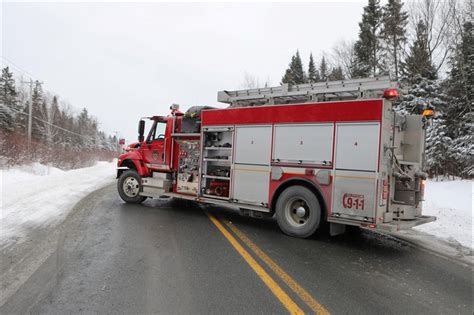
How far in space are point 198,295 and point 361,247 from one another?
362cm

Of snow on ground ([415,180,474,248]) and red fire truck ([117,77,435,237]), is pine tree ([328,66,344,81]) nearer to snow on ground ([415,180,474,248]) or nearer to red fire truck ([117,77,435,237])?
snow on ground ([415,180,474,248])

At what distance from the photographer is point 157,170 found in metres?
9.73

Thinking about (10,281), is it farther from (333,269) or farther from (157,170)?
(157,170)

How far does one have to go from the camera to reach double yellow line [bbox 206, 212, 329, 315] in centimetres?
347

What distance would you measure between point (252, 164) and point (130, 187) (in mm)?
4721

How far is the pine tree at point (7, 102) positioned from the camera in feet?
103

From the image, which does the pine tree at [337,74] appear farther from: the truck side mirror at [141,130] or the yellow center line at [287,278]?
the yellow center line at [287,278]

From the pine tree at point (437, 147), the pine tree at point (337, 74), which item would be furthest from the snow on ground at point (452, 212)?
the pine tree at point (337, 74)

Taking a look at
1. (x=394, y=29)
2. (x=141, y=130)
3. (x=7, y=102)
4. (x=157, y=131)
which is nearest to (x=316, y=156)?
(x=157, y=131)

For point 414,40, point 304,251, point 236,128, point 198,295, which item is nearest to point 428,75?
point 414,40

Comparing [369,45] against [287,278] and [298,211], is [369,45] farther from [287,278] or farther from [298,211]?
[287,278]

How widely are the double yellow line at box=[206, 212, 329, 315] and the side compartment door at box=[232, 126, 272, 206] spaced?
3.38 ft

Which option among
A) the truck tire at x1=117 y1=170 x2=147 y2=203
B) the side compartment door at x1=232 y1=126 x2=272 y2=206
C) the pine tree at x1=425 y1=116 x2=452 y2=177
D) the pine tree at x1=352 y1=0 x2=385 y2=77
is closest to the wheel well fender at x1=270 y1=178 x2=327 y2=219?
the side compartment door at x1=232 y1=126 x2=272 y2=206

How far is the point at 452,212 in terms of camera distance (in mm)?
9188
